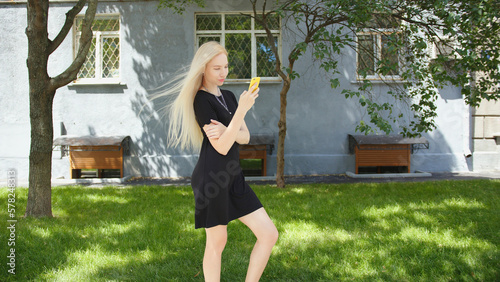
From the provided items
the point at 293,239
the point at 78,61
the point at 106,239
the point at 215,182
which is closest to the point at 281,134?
the point at 293,239

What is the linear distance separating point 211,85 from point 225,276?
6.02 feet

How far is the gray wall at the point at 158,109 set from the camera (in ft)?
34.1

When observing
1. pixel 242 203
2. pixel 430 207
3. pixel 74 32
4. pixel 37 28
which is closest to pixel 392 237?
pixel 430 207

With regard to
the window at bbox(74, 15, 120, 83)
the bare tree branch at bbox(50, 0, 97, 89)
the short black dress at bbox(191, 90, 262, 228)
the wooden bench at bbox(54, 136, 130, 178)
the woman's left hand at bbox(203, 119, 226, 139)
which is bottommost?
the wooden bench at bbox(54, 136, 130, 178)

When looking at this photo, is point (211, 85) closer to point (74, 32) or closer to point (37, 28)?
point (37, 28)

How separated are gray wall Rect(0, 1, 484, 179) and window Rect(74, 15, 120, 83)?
26 cm

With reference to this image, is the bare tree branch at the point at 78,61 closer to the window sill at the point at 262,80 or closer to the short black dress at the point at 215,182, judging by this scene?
the short black dress at the point at 215,182

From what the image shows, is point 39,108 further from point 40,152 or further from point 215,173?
point 215,173

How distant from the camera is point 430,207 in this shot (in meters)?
5.99

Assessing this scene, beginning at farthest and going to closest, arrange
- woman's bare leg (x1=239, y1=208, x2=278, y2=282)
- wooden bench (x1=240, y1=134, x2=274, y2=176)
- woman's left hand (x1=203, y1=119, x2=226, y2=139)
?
wooden bench (x1=240, y1=134, x2=274, y2=176) < woman's bare leg (x1=239, y1=208, x2=278, y2=282) < woman's left hand (x1=203, y1=119, x2=226, y2=139)

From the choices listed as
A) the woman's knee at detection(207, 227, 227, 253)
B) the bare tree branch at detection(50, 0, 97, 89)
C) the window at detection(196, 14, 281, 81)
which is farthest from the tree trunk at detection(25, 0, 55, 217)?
the window at detection(196, 14, 281, 81)

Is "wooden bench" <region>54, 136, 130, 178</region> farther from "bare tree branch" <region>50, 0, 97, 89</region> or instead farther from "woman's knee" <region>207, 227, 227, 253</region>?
"woman's knee" <region>207, 227, 227, 253</region>

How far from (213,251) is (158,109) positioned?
27.3ft

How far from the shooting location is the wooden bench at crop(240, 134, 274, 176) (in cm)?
987
